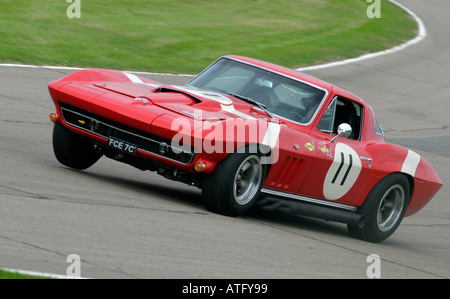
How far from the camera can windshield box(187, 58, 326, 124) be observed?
26.2 ft

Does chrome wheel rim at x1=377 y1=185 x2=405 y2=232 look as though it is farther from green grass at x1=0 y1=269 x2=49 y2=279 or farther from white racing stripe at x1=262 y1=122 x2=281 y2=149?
green grass at x1=0 y1=269 x2=49 y2=279

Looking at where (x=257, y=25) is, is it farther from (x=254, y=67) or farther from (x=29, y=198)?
(x=29, y=198)

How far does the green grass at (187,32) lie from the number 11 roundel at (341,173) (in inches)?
342

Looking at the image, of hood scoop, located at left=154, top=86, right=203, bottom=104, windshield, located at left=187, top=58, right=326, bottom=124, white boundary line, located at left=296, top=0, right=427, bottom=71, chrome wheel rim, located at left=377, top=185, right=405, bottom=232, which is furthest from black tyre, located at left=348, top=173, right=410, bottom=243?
white boundary line, located at left=296, top=0, right=427, bottom=71

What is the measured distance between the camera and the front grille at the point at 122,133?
691 centimetres

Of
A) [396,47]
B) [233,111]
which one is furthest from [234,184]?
[396,47]

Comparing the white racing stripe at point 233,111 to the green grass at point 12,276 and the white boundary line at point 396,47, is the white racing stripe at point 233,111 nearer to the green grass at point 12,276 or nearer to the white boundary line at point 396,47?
the green grass at point 12,276

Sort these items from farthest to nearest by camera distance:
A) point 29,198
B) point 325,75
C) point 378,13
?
1. point 378,13
2. point 325,75
3. point 29,198

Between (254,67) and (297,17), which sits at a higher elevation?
(254,67)

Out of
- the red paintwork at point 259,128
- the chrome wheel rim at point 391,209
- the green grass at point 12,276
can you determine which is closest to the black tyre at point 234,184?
the red paintwork at point 259,128

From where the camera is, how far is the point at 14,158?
8164 millimetres

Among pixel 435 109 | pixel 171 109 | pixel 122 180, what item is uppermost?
pixel 171 109

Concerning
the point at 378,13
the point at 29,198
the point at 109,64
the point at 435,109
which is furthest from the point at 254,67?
the point at 378,13

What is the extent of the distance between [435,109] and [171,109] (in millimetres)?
12477
